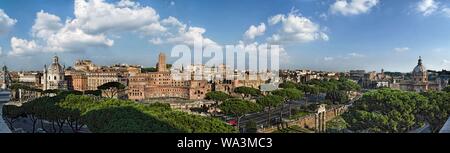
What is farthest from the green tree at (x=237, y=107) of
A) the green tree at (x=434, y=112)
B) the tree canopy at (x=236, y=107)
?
the green tree at (x=434, y=112)

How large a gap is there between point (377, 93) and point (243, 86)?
1213 centimetres

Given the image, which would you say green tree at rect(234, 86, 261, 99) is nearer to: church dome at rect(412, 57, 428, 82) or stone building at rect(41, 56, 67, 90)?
stone building at rect(41, 56, 67, 90)

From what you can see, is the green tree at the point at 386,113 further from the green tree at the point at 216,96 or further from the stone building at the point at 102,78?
the stone building at the point at 102,78

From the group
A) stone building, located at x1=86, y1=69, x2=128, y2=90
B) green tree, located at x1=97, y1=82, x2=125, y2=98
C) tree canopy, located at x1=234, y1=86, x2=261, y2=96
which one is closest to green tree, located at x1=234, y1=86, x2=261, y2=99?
tree canopy, located at x1=234, y1=86, x2=261, y2=96

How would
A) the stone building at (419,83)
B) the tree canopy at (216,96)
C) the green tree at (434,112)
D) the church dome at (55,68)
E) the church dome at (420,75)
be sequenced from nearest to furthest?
the green tree at (434,112) → the church dome at (55,68) → the tree canopy at (216,96) → the stone building at (419,83) → the church dome at (420,75)

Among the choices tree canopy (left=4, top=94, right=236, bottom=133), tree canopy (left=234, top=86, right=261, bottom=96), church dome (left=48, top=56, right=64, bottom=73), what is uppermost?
church dome (left=48, top=56, right=64, bottom=73)

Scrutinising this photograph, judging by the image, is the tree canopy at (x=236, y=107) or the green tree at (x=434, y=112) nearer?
the green tree at (x=434, y=112)

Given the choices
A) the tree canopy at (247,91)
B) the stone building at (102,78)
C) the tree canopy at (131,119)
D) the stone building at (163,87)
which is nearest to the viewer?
the tree canopy at (131,119)

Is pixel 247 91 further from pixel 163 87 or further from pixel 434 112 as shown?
pixel 434 112

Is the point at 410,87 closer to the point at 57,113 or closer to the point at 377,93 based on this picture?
the point at 377,93

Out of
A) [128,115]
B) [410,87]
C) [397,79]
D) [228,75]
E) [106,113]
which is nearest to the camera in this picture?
[128,115]
